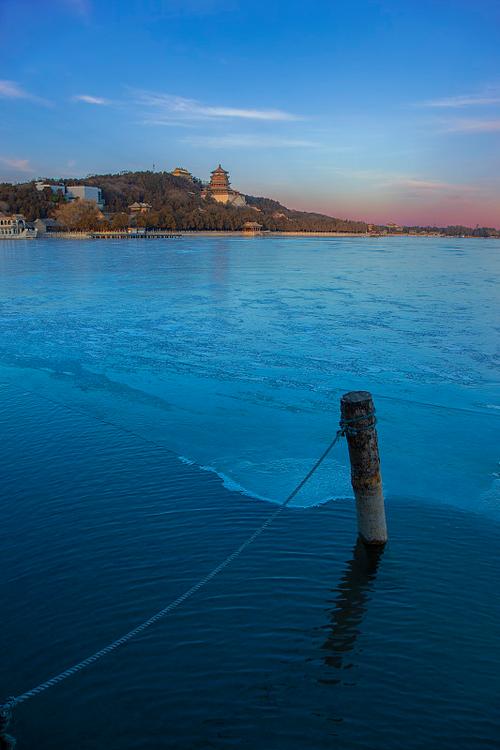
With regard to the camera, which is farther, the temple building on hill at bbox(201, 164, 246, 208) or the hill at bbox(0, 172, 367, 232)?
the temple building on hill at bbox(201, 164, 246, 208)

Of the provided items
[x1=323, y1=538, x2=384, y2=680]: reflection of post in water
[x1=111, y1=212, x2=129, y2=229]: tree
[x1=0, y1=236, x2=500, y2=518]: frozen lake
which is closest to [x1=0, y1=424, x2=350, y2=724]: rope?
[x1=323, y1=538, x2=384, y2=680]: reflection of post in water

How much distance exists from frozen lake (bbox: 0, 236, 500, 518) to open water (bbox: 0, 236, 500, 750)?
63mm

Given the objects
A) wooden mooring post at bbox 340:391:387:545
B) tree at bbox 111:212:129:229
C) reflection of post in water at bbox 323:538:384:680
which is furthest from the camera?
tree at bbox 111:212:129:229

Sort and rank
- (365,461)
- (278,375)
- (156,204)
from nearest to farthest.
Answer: (365,461) → (278,375) → (156,204)

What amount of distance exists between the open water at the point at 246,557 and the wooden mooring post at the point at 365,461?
272 millimetres

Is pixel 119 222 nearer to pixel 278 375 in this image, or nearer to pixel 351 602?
pixel 278 375

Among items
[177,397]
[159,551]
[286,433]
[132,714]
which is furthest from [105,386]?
[132,714]

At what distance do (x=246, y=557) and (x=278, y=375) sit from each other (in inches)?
259

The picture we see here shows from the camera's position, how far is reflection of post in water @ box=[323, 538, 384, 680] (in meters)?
4.21

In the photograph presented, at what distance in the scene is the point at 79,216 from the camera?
126875 mm

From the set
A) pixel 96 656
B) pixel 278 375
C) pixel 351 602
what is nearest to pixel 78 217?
pixel 278 375

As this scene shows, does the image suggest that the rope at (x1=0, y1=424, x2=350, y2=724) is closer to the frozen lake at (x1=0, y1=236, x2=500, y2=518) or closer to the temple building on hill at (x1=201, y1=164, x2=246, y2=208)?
the frozen lake at (x1=0, y1=236, x2=500, y2=518)

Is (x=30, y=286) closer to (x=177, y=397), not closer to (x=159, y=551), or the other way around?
(x=177, y=397)

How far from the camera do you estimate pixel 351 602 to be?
4703 mm
